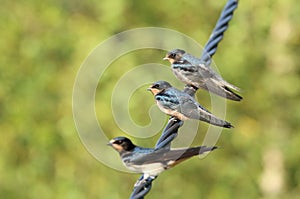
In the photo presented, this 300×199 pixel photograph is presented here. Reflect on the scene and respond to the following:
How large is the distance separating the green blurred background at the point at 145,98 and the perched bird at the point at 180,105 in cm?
366

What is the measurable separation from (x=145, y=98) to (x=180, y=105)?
401 centimetres

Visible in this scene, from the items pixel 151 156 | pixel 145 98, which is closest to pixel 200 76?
pixel 151 156

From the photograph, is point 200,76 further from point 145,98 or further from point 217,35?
point 145,98

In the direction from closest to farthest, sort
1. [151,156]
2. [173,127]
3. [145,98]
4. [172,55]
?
1. [151,156]
2. [173,127]
3. [172,55]
4. [145,98]

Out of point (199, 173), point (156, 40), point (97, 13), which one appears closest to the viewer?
point (156, 40)

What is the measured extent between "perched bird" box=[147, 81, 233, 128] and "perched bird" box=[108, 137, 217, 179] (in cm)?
17

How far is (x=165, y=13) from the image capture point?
22.4ft

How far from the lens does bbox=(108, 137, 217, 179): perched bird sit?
6.70 feet

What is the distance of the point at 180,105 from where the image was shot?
2.30 metres

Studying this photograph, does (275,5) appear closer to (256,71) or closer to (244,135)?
(256,71)

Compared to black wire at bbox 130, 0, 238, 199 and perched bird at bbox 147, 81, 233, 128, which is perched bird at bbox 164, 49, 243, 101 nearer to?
black wire at bbox 130, 0, 238, 199

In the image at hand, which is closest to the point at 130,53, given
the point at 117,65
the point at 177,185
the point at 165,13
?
the point at 117,65

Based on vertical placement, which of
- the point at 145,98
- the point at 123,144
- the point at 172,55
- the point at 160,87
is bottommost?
the point at 123,144

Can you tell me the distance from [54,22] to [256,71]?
1957 millimetres
